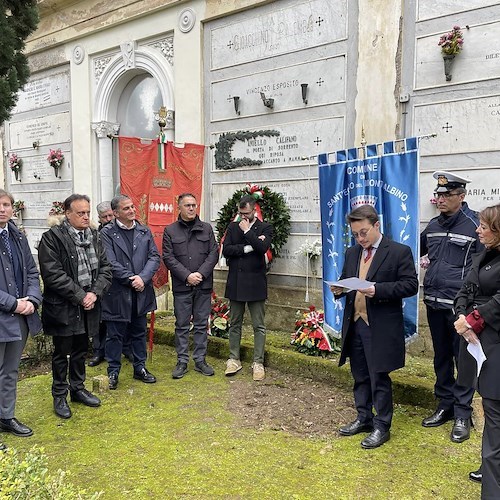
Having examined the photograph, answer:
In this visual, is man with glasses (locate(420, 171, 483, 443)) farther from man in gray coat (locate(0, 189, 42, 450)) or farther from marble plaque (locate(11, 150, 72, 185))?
marble plaque (locate(11, 150, 72, 185))

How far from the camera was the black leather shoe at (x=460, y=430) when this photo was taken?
3.61 metres

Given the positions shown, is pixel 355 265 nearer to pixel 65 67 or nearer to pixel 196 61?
pixel 196 61

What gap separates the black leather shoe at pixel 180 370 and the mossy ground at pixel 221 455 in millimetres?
539

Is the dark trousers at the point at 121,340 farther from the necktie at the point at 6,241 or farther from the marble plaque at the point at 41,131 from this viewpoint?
the marble plaque at the point at 41,131

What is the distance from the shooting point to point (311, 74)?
20.8 ft

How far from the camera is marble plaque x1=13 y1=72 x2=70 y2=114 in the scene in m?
9.69

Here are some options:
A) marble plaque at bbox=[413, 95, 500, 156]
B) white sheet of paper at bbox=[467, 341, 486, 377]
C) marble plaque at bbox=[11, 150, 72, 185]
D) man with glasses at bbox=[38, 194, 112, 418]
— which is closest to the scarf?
man with glasses at bbox=[38, 194, 112, 418]

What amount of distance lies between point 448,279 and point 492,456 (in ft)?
4.49

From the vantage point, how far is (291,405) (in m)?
4.42

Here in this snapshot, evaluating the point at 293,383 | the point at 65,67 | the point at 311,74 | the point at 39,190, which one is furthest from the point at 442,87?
the point at 39,190

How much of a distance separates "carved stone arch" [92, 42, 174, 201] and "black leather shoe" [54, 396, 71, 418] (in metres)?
4.84

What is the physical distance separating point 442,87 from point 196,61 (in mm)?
3781

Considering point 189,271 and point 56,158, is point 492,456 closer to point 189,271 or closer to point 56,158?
point 189,271

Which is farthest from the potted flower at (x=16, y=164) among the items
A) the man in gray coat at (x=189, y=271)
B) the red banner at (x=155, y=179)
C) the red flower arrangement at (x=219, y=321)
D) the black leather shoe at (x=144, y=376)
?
the black leather shoe at (x=144, y=376)
